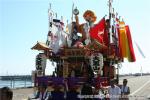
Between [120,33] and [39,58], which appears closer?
[39,58]

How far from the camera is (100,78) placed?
55.0ft

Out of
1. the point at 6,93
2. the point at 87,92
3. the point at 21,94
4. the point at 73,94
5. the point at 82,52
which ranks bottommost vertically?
the point at 21,94

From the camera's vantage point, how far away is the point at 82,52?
56.8ft

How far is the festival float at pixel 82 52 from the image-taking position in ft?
55.0

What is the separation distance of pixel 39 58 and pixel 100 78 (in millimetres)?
2965

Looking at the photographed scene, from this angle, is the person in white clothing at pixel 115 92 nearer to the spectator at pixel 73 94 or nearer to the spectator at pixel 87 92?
the spectator at pixel 87 92

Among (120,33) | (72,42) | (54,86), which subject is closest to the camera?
(54,86)

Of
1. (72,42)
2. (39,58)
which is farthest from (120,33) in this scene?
(39,58)

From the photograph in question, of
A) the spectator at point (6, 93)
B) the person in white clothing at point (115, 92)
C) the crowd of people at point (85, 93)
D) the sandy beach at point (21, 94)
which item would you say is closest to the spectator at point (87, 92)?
the crowd of people at point (85, 93)

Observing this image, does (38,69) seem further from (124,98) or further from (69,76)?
(124,98)

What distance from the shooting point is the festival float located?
1677 centimetres

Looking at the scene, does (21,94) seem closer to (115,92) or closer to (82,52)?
(82,52)

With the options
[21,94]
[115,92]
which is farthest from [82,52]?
[21,94]

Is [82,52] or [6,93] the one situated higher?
[82,52]
